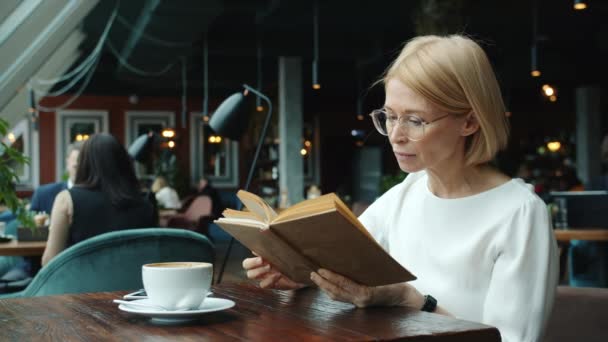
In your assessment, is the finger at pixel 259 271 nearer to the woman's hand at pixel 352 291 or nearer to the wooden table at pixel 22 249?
the woman's hand at pixel 352 291

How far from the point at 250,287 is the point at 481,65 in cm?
71

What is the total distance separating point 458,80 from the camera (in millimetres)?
1469

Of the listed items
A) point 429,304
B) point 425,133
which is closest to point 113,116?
point 425,133

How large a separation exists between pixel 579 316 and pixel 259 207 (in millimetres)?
730

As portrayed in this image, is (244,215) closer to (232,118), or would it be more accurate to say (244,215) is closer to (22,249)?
(232,118)

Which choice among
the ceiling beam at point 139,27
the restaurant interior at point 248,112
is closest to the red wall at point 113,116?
the restaurant interior at point 248,112

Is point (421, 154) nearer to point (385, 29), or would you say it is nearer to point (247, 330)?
point (247, 330)

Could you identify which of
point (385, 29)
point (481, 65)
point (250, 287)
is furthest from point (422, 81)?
point (385, 29)

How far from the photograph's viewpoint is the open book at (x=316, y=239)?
3.75ft

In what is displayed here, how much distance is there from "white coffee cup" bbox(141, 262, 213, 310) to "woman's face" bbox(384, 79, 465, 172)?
515 mm

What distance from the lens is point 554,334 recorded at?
151 centimetres

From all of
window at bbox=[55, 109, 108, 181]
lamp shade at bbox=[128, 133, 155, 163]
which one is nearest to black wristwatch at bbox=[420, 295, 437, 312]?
lamp shade at bbox=[128, 133, 155, 163]

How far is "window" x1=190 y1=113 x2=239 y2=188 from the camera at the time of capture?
56.4ft

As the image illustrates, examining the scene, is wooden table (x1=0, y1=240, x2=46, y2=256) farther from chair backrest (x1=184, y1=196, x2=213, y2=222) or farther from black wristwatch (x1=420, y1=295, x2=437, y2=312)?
chair backrest (x1=184, y1=196, x2=213, y2=222)
